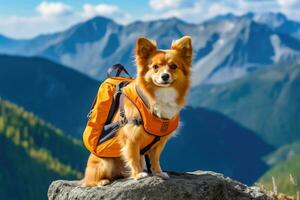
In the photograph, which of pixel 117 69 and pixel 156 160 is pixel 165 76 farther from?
pixel 117 69

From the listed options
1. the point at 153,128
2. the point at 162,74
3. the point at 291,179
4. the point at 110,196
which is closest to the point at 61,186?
the point at 110,196

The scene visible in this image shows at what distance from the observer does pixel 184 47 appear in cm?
1155

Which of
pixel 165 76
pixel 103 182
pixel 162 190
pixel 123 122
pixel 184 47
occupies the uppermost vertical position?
pixel 184 47

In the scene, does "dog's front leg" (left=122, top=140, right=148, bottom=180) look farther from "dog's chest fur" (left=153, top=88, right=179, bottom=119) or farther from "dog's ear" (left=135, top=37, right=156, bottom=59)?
"dog's ear" (left=135, top=37, right=156, bottom=59)

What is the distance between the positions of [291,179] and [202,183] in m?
1.73

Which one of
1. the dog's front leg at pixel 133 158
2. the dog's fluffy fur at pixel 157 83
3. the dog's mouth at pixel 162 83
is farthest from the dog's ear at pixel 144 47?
the dog's front leg at pixel 133 158

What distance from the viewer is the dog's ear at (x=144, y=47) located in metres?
11.5

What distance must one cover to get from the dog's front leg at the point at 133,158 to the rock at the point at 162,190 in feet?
0.50

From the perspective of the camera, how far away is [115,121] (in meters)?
12.4

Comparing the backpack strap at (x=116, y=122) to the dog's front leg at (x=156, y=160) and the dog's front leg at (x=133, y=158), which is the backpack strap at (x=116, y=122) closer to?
the dog's front leg at (x=133, y=158)

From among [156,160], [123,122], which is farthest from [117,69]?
[156,160]

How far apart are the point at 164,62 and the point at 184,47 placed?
480mm

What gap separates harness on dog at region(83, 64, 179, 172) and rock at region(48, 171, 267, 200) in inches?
27.9

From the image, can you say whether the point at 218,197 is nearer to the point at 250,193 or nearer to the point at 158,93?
the point at 250,193
